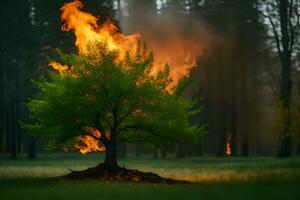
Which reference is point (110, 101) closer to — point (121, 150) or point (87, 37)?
point (87, 37)

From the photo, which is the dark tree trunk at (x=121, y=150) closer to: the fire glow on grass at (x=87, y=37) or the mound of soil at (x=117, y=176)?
the fire glow on grass at (x=87, y=37)

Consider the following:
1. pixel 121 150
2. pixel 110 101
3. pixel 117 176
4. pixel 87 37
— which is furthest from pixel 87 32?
pixel 121 150

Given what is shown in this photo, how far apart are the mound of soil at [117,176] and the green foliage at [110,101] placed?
2232mm

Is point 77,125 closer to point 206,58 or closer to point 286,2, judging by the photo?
point 286,2

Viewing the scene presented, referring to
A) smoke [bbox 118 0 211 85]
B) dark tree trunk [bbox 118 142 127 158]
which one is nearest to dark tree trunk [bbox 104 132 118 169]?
smoke [bbox 118 0 211 85]

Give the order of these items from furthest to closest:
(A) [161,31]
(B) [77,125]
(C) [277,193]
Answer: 1. (A) [161,31]
2. (B) [77,125]
3. (C) [277,193]

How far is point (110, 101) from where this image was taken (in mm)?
32875

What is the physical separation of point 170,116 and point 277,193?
11348 mm

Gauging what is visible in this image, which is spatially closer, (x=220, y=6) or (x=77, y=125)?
(x=77, y=125)

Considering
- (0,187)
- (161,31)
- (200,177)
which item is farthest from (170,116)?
(161,31)

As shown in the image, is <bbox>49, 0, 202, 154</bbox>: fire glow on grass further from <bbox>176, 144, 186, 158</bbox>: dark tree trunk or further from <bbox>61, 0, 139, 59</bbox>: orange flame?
<bbox>176, 144, 186, 158</bbox>: dark tree trunk

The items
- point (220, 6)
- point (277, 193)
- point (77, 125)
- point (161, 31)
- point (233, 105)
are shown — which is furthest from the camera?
point (233, 105)

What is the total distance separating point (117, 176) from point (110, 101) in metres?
4.07

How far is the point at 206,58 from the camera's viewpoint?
69.2m
